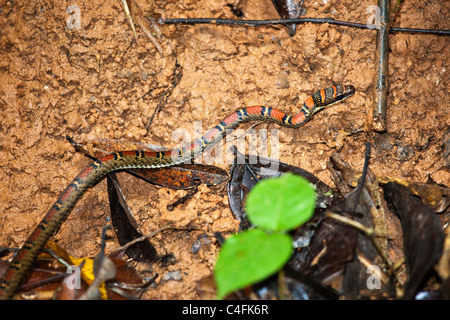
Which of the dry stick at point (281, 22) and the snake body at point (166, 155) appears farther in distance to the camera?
the dry stick at point (281, 22)

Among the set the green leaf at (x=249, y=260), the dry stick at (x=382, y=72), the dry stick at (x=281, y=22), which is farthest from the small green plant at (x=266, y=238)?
the dry stick at (x=281, y=22)

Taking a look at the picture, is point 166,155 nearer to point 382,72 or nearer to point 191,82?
point 191,82

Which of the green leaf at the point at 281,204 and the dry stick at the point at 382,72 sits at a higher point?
the dry stick at the point at 382,72

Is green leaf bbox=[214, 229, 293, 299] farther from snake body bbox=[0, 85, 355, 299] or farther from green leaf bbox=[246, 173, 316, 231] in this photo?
snake body bbox=[0, 85, 355, 299]

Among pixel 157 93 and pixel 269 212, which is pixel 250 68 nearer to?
pixel 157 93

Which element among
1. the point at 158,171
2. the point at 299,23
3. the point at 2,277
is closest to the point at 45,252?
the point at 2,277

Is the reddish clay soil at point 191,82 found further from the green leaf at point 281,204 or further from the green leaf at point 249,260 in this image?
the green leaf at point 249,260
